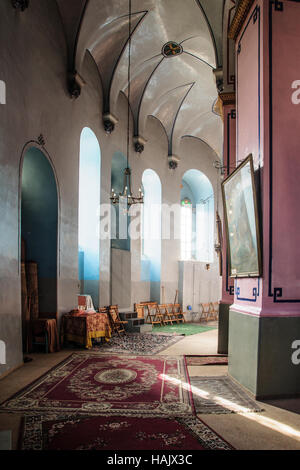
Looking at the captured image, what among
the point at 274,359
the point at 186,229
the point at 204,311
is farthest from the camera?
the point at 186,229

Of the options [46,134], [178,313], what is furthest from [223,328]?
[178,313]

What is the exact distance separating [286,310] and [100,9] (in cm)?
848

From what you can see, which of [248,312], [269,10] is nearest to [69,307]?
[248,312]

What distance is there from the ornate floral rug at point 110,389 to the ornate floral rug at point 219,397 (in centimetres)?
15

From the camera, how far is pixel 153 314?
46.2 ft

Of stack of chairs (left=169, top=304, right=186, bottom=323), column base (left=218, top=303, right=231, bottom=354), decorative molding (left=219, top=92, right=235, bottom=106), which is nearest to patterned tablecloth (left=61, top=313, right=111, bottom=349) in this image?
column base (left=218, top=303, right=231, bottom=354)

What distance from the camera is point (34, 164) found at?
816cm

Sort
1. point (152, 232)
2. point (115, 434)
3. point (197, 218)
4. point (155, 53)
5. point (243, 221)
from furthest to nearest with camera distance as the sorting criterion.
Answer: point (197, 218) → point (152, 232) → point (155, 53) → point (243, 221) → point (115, 434)

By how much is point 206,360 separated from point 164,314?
7.15m

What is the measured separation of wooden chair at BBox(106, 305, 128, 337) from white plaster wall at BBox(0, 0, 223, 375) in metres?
0.31

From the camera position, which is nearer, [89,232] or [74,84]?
[74,84]

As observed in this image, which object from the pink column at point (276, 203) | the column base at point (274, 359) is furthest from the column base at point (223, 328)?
the column base at point (274, 359)

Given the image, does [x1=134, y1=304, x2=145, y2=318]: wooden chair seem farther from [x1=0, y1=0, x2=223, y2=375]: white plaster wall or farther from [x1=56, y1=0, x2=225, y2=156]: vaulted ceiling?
[x1=56, y1=0, x2=225, y2=156]: vaulted ceiling

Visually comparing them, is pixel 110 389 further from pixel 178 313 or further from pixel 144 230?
pixel 178 313
